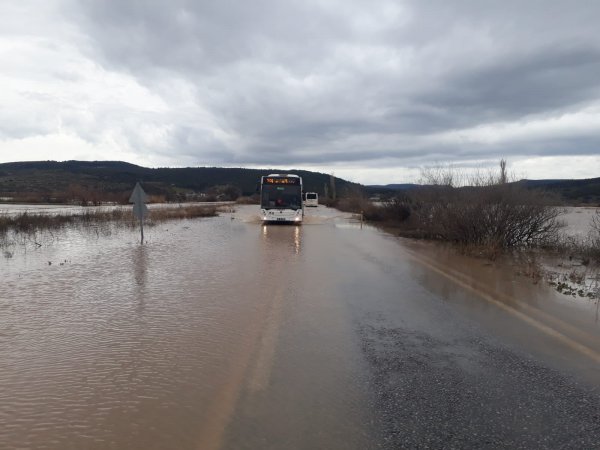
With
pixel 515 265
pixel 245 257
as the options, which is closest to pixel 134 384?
pixel 245 257

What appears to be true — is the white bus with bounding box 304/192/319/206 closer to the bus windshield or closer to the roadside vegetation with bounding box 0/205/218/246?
the roadside vegetation with bounding box 0/205/218/246

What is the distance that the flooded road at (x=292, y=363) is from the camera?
403 cm

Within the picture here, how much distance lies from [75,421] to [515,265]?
13.2 m

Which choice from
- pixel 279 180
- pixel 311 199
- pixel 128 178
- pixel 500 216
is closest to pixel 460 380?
pixel 500 216

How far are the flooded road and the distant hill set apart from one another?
88173mm

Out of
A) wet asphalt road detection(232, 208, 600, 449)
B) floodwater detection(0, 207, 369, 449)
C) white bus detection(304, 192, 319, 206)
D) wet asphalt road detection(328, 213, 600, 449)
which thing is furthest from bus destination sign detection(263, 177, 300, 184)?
white bus detection(304, 192, 319, 206)

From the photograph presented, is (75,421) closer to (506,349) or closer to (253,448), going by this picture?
(253,448)

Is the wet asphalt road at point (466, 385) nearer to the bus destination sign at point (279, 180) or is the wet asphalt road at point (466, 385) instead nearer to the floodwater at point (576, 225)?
the floodwater at point (576, 225)

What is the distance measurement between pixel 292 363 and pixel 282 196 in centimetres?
2593

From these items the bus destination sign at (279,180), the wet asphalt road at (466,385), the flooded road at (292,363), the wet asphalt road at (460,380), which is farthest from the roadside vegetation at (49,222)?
the wet asphalt road at (466,385)

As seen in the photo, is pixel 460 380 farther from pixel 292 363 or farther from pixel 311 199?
pixel 311 199

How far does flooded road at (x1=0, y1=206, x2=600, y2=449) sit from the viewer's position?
13.2ft

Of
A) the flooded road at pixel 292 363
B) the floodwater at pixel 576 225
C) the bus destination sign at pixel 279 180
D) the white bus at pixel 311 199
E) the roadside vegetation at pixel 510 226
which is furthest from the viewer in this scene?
the white bus at pixel 311 199

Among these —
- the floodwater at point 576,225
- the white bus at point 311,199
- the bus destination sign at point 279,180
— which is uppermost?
the bus destination sign at point 279,180
